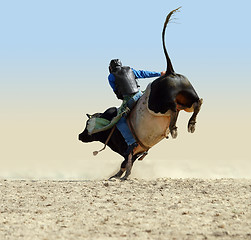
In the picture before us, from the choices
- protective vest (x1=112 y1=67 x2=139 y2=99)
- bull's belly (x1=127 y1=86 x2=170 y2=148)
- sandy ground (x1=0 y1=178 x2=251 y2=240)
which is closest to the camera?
sandy ground (x1=0 y1=178 x2=251 y2=240)

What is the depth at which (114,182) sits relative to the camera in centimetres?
1027

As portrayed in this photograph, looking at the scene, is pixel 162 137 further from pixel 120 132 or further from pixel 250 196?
pixel 250 196

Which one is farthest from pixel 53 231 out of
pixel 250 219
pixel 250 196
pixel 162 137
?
pixel 162 137

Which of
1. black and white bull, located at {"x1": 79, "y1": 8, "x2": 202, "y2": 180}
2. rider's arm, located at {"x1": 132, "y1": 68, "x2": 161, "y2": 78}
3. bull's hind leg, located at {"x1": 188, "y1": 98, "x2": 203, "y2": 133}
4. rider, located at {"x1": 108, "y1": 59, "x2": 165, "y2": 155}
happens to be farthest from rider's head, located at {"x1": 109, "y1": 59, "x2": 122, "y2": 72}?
bull's hind leg, located at {"x1": 188, "y1": 98, "x2": 203, "y2": 133}

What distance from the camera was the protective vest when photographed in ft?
36.2

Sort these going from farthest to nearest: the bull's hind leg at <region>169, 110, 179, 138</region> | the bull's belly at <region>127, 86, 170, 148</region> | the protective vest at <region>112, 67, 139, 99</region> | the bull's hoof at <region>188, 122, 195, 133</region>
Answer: the protective vest at <region>112, 67, 139, 99</region> < the bull's belly at <region>127, 86, 170, 148</region> < the bull's hoof at <region>188, 122, 195, 133</region> < the bull's hind leg at <region>169, 110, 179, 138</region>

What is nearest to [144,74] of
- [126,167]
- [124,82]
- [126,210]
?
[124,82]

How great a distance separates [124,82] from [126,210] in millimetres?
4007

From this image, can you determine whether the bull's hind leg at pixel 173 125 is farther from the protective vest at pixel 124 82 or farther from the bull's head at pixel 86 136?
the bull's head at pixel 86 136

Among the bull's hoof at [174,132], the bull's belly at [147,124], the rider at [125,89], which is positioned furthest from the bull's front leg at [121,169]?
the bull's hoof at [174,132]

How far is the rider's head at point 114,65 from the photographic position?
36.9 ft

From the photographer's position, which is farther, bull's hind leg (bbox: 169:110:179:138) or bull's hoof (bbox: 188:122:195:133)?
bull's hoof (bbox: 188:122:195:133)

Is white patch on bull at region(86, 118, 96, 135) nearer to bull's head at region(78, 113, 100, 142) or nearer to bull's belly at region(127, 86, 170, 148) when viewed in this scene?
bull's head at region(78, 113, 100, 142)

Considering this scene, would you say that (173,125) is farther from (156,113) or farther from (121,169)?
(121,169)
